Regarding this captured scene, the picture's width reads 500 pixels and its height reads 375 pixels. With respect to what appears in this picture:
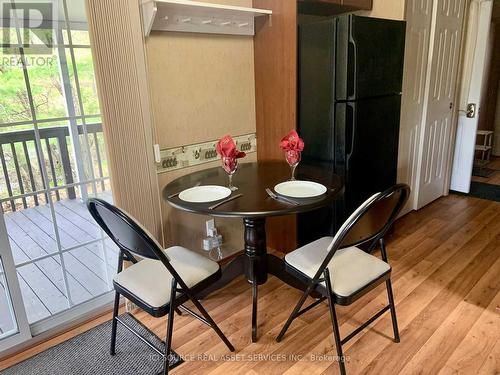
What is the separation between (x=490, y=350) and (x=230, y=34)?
94.8 inches

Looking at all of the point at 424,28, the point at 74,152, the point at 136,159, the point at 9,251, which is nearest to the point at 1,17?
the point at 74,152

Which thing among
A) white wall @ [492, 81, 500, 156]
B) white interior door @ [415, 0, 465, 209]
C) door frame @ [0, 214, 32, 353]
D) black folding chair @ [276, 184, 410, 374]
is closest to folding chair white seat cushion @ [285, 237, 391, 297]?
black folding chair @ [276, 184, 410, 374]

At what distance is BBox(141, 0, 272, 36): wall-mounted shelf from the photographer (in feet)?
6.37

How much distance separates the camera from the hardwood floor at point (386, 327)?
5.74 ft

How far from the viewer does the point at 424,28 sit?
3.07 meters

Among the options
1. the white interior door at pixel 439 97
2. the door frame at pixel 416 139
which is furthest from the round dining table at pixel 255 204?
the white interior door at pixel 439 97

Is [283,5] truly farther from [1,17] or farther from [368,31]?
[1,17]

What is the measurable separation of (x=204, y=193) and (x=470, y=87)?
3.42 m

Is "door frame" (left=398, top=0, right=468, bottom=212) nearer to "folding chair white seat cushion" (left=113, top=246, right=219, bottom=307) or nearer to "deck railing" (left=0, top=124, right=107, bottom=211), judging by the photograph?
"folding chair white seat cushion" (left=113, top=246, right=219, bottom=307)

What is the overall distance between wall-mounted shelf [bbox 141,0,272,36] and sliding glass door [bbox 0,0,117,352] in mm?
374

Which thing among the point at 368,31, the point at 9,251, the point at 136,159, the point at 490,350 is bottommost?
the point at 490,350

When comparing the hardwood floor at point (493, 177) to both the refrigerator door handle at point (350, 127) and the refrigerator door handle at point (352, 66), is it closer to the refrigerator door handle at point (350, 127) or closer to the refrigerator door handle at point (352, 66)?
the refrigerator door handle at point (350, 127)

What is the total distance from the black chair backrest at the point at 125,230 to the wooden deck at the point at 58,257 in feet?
1.95
